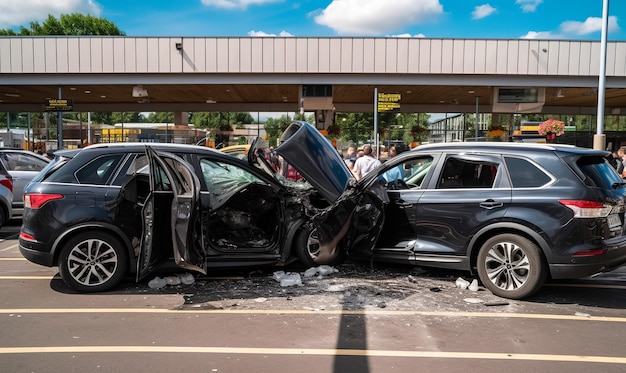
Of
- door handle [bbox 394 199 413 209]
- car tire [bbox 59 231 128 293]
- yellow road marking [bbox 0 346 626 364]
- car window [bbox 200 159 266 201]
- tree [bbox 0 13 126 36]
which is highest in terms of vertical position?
tree [bbox 0 13 126 36]

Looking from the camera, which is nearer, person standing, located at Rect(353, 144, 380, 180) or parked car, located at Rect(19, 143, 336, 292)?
parked car, located at Rect(19, 143, 336, 292)

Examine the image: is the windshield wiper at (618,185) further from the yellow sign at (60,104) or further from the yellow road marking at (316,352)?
the yellow sign at (60,104)

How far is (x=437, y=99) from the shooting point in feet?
80.7

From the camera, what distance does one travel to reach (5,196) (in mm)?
9852

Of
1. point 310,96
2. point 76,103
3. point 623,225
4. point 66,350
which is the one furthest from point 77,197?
point 76,103

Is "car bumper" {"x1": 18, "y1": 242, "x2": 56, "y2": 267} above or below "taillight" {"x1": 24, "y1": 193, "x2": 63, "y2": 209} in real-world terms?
below

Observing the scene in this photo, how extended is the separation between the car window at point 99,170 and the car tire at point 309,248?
8.03 ft

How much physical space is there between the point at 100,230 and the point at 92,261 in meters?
0.37

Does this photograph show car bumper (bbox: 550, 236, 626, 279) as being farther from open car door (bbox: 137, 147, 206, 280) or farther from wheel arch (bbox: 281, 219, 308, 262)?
open car door (bbox: 137, 147, 206, 280)

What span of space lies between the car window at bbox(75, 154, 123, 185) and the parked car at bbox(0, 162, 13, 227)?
17.8 ft

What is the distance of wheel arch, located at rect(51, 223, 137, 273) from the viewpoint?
548 cm

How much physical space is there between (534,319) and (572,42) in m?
15.2

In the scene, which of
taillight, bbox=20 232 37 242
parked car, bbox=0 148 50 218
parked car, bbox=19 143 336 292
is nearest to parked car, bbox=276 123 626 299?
parked car, bbox=19 143 336 292

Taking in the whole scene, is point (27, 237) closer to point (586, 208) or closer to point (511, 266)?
point (511, 266)
